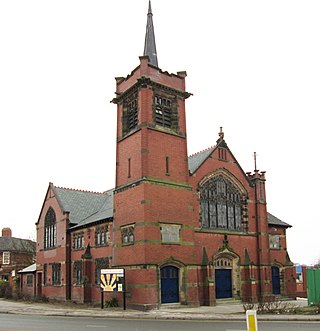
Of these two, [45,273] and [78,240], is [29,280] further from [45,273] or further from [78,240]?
[78,240]

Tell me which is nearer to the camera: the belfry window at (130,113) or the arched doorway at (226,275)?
the belfry window at (130,113)

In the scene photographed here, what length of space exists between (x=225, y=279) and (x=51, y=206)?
1931cm

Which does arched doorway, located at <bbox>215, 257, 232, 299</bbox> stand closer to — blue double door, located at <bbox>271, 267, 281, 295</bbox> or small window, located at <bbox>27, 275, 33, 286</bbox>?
blue double door, located at <bbox>271, 267, 281, 295</bbox>

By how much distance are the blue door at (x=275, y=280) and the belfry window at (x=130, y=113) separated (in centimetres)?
1692

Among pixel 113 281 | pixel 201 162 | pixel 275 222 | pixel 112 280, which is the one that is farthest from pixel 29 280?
pixel 275 222

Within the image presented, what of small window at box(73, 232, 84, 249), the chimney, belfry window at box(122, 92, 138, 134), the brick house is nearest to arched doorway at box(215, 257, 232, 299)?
small window at box(73, 232, 84, 249)

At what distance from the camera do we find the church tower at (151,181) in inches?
1172

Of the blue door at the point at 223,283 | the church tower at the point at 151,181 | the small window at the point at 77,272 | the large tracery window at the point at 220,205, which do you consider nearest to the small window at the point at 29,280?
the small window at the point at 77,272

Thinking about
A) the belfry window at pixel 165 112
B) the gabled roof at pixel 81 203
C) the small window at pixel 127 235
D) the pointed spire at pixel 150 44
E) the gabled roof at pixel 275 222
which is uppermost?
the pointed spire at pixel 150 44

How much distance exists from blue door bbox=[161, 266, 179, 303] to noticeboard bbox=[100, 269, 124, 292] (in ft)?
9.10

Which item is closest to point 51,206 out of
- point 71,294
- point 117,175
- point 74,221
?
point 74,221

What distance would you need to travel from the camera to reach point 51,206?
44312mm

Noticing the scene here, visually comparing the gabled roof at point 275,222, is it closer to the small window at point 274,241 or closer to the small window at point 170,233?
the small window at point 274,241

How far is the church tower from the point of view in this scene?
29.8 meters
